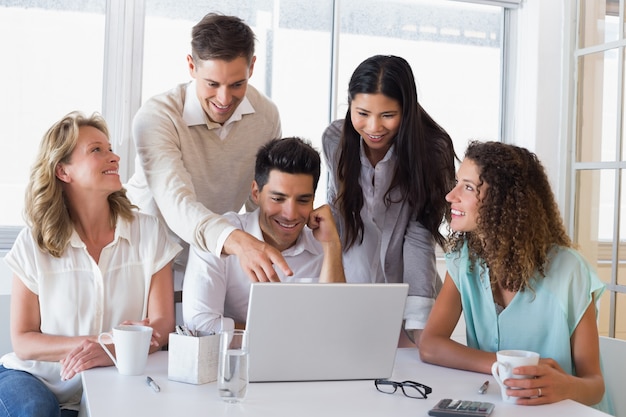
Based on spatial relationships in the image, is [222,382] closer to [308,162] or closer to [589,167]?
[308,162]

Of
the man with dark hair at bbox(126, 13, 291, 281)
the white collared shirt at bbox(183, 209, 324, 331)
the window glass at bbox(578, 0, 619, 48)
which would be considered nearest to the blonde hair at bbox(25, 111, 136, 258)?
the man with dark hair at bbox(126, 13, 291, 281)

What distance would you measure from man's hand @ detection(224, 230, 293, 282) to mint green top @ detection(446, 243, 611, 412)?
57 centimetres

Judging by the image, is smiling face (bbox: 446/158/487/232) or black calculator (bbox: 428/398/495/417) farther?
smiling face (bbox: 446/158/487/232)

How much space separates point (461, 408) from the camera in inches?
56.2

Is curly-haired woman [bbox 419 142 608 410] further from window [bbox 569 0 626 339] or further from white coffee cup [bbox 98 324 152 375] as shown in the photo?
window [bbox 569 0 626 339]

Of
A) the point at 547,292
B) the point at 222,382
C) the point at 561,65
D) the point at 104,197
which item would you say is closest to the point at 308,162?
the point at 104,197

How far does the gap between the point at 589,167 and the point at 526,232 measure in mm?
1837

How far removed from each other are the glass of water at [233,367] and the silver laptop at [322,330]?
52mm

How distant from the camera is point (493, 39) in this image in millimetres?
4219

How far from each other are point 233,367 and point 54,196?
96cm

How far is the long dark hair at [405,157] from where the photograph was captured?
2299 millimetres

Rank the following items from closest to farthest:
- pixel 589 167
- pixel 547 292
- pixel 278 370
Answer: pixel 278 370, pixel 547 292, pixel 589 167

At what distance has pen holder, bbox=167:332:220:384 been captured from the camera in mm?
1587

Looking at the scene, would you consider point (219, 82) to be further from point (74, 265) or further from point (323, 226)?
point (74, 265)
